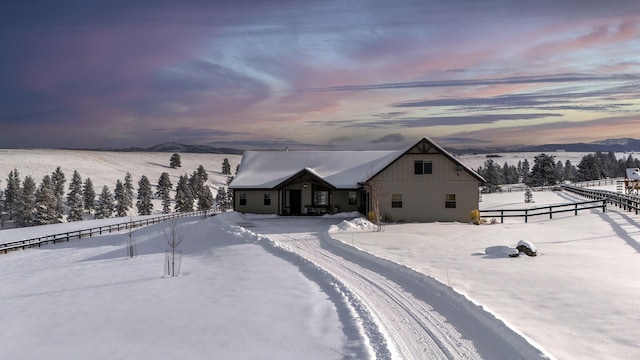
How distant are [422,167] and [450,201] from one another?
3362mm

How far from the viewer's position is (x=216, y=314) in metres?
12.8

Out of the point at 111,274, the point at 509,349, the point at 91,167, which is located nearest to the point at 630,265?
the point at 509,349

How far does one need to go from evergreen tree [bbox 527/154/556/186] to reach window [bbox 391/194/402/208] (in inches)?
2692

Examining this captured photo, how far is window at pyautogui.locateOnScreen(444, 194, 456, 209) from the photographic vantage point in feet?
114

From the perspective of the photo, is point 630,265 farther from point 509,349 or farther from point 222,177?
point 222,177

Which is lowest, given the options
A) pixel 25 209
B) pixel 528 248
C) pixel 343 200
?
pixel 25 209

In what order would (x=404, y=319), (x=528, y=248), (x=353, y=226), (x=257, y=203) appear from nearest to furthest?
(x=404, y=319)
(x=528, y=248)
(x=353, y=226)
(x=257, y=203)

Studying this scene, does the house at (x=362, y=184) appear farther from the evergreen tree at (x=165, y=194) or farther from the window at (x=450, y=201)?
the evergreen tree at (x=165, y=194)

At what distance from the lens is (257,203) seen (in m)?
39.0

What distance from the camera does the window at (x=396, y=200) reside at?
34.7 meters

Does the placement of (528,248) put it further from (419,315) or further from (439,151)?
(439,151)

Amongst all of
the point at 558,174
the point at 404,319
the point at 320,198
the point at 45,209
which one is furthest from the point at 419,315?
the point at 558,174

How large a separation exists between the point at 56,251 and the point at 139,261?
13544mm

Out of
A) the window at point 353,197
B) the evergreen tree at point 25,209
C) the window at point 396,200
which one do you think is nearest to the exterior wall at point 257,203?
the window at point 353,197
